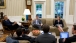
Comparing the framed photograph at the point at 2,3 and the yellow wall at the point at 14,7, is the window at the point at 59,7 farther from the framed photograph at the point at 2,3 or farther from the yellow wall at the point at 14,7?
the framed photograph at the point at 2,3

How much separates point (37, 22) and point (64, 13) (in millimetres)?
2801

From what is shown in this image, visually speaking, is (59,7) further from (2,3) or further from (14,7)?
(2,3)

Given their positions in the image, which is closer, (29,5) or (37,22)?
(37,22)

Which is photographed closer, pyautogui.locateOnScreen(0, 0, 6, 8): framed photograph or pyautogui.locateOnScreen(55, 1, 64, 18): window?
pyautogui.locateOnScreen(0, 0, 6, 8): framed photograph

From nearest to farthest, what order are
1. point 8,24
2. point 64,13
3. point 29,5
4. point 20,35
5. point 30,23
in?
1. point 20,35
2. point 8,24
3. point 30,23
4. point 29,5
5. point 64,13

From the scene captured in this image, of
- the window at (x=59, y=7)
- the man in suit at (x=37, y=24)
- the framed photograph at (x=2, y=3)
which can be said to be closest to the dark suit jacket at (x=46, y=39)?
the man in suit at (x=37, y=24)

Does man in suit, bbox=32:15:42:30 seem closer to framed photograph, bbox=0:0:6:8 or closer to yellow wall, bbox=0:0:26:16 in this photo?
yellow wall, bbox=0:0:26:16

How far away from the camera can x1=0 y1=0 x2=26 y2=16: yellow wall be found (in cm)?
1066

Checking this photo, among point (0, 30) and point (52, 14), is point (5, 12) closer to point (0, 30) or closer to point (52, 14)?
point (0, 30)

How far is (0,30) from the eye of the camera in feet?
32.9

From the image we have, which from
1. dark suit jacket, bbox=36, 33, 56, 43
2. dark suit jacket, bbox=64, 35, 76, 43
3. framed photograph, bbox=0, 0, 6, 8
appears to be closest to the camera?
dark suit jacket, bbox=36, 33, 56, 43

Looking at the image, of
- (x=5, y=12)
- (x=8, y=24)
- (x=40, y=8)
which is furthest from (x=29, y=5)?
(x=8, y=24)

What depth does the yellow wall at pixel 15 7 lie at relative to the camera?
10664mm

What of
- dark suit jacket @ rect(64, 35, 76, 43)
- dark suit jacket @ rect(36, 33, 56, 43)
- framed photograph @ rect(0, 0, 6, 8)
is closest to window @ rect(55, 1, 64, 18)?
framed photograph @ rect(0, 0, 6, 8)
